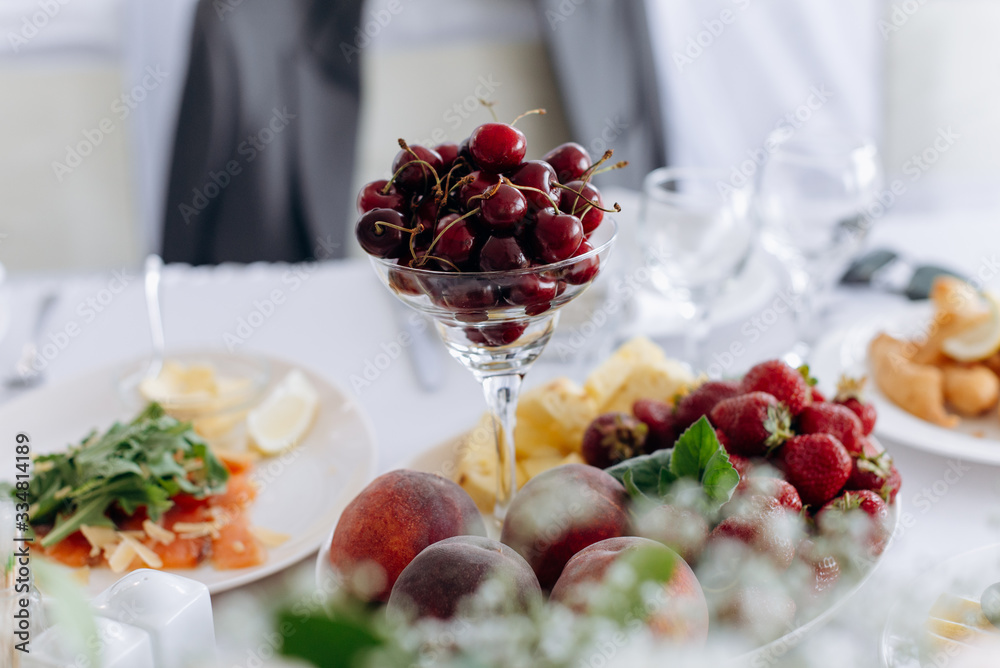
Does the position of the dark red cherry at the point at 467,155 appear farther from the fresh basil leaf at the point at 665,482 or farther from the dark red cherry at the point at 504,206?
the fresh basil leaf at the point at 665,482

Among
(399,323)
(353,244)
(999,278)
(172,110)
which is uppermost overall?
(172,110)

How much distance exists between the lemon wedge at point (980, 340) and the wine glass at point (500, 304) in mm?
551

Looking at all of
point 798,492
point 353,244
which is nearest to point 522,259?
point 798,492

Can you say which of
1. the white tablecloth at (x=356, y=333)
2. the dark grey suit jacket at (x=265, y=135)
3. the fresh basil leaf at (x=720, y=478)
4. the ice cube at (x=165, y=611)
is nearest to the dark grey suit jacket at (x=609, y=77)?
the dark grey suit jacket at (x=265, y=135)

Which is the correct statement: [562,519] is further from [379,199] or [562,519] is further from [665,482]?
[379,199]

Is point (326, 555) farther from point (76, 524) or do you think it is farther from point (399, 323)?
point (399, 323)

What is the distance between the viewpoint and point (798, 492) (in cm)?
63

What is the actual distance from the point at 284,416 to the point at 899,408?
2.28ft

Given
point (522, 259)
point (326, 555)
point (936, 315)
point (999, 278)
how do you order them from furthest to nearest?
point (999, 278)
point (936, 315)
point (326, 555)
point (522, 259)

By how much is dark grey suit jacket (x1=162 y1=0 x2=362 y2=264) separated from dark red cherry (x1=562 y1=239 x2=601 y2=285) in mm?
1959

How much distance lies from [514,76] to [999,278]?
5.90ft

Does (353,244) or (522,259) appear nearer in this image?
(522,259)

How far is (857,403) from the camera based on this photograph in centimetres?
74

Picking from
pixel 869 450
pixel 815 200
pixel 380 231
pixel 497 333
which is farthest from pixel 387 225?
pixel 815 200
